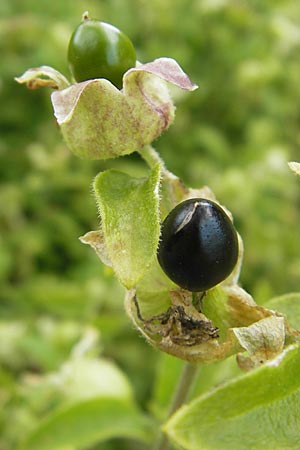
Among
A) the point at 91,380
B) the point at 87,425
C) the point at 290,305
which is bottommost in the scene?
the point at 91,380

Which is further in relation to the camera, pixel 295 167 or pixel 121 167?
pixel 121 167

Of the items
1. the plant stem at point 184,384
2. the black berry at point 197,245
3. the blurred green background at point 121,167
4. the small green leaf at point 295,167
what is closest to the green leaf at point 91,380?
the blurred green background at point 121,167

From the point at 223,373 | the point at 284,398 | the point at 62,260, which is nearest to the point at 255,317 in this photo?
the point at 284,398

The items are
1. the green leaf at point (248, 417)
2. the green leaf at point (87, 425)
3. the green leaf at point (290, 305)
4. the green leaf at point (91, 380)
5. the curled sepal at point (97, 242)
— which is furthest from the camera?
the green leaf at point (91, 380)

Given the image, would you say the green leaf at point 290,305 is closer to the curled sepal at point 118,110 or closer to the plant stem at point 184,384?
the plant stem at point 184,384

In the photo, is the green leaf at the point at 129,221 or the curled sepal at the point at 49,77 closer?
the green leaf at the point at 129,221

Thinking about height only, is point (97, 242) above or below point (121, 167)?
above

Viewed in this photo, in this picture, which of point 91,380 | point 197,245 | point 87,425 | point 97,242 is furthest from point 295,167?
point 91,380

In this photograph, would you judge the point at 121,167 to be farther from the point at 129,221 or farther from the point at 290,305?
the point at 129,221
